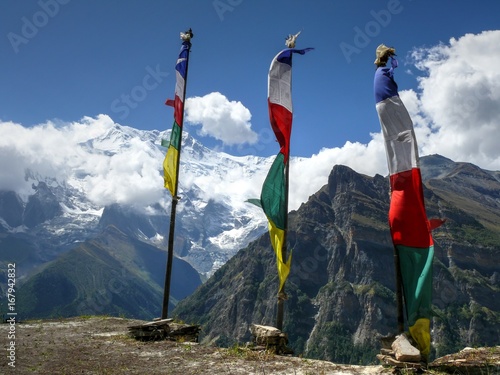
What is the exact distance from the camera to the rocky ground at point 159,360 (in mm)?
16125

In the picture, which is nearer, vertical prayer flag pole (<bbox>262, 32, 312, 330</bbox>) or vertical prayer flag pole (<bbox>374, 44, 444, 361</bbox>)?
vertical prayer flag pole (<bbox>374, 44, 444, 361</bbox>)

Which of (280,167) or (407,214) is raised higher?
(280,167)

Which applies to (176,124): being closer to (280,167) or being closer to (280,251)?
(280,167)

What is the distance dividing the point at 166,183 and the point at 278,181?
8738mm

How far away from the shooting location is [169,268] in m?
26.4

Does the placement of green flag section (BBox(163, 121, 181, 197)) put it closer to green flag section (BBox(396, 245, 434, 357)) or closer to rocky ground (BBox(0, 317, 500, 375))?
rocky ground (BBox(0, 317, 500, 375))

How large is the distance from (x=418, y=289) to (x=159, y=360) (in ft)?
34.2

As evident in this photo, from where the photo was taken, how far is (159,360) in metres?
18.7

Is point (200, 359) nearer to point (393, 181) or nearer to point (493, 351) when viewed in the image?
point (393, 181)

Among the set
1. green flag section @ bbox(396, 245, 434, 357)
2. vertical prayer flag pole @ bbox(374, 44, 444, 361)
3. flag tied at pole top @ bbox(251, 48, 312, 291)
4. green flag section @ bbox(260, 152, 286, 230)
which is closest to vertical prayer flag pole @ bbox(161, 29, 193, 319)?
green flag section @ bbox(260, 152, 286, 230)

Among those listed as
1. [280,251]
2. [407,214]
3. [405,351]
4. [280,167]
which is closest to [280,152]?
[280,167]

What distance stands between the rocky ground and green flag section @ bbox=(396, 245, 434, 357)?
3.85ft

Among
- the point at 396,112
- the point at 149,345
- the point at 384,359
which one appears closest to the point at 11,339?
the point at 149,345

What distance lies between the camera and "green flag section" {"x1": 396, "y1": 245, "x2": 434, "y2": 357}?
1666cm
